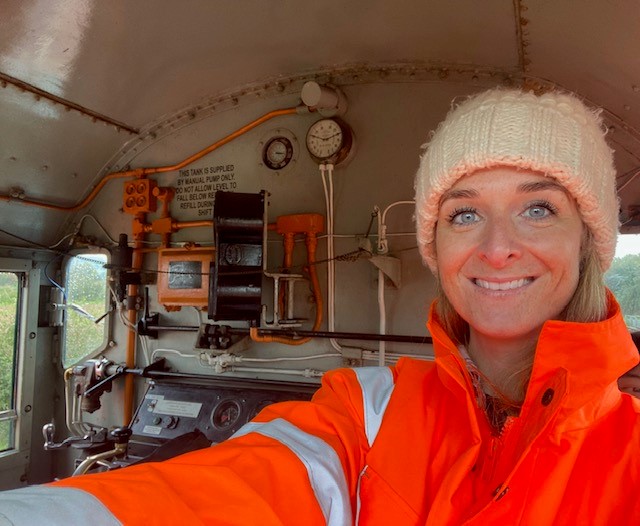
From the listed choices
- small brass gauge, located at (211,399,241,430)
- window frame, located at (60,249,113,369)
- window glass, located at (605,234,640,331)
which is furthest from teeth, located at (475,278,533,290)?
window frame, located at (60,249,113,369)

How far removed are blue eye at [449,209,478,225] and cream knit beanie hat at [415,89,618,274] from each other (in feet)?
0.20

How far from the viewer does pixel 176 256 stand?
2930 mm

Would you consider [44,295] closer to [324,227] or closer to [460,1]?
[324,227]

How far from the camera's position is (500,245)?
0.96 m

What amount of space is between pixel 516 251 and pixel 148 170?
9.41 feet

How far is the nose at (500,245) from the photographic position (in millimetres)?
959

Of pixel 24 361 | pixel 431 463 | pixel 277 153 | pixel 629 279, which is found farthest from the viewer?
pixel 24 361

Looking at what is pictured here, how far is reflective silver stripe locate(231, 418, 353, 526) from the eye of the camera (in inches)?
36.1

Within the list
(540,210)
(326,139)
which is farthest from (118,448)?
(540,210)

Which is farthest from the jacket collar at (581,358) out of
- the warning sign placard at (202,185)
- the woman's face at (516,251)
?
the warning sign placard at (202,185)

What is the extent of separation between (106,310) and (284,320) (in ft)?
5.07

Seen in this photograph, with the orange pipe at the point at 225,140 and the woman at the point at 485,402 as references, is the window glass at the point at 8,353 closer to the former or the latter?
the orange pipe at the point at 225,140

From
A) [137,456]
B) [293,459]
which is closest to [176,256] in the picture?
[137,456]

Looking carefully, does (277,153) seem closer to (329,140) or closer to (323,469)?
(329,140)
